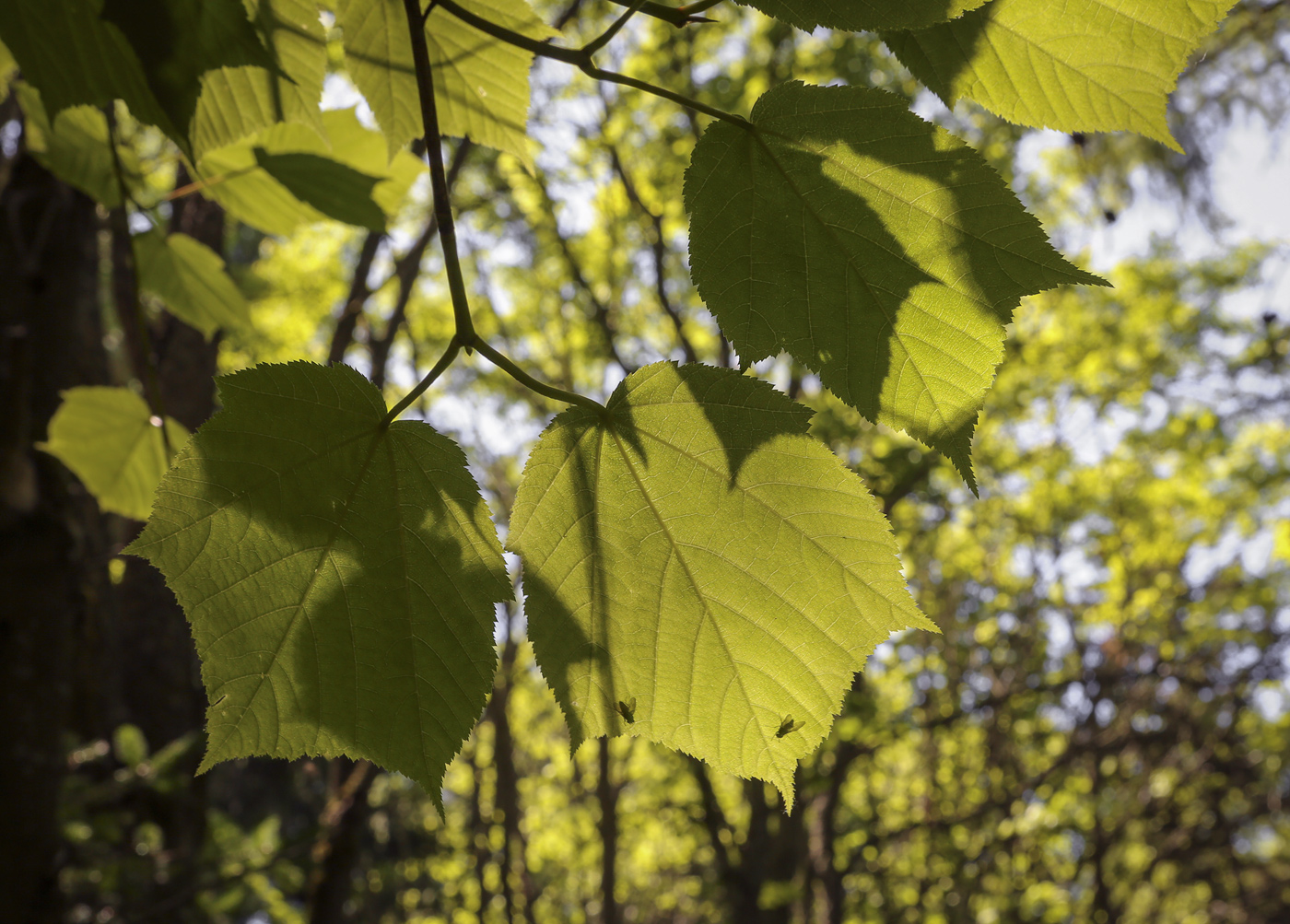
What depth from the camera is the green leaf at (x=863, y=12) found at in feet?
1.78

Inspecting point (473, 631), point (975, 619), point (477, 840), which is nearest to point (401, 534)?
point (473, 631)

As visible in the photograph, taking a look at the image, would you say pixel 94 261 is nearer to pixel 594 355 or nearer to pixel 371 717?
pixel 371 717

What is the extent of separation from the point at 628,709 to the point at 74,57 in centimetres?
74

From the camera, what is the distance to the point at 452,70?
91 cm

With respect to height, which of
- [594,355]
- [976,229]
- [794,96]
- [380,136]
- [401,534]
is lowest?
[401,534]

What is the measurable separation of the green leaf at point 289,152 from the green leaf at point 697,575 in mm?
709

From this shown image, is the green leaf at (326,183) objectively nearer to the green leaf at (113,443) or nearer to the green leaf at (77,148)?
the green leaf at (77,148)

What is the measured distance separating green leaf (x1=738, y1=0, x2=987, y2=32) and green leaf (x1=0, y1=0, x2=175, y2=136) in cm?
53

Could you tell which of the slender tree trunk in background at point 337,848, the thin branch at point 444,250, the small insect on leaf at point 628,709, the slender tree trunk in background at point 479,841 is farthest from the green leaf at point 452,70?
the slender tree trunk in background at point 479,841

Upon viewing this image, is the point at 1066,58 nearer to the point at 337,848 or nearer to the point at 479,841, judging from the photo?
the point at 337,848

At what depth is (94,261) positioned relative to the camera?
3.05 meters

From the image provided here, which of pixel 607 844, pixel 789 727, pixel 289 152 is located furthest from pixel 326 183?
Result: pixel 607 844

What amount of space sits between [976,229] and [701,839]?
9.13 metres

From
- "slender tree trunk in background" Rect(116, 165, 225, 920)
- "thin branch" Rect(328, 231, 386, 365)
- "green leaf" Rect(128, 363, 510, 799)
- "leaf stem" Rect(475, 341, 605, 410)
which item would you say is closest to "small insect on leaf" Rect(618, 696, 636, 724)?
"green leaf" Rect(128, 363, 510, 799)
